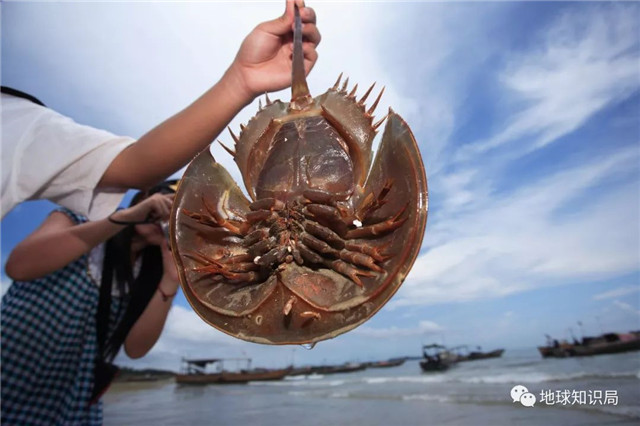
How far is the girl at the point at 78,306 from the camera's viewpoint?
1910 mm

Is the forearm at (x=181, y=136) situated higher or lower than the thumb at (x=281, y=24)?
lower

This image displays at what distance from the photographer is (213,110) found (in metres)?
1.65

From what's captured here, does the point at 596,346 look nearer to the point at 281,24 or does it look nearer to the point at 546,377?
the point at 546,377

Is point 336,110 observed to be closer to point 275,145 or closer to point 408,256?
point 275,145

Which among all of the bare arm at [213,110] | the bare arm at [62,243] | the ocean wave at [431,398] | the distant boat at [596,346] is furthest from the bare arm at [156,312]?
the distant boat at [596,346]

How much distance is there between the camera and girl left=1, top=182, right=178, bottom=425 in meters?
1.91

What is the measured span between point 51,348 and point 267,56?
80.1 inches

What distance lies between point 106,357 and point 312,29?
2.32 m

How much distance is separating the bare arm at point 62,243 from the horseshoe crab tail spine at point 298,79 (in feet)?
3.15

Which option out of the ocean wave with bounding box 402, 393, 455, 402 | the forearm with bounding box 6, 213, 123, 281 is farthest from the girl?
the ocean wave with bounding box 402, 393, 455, 402

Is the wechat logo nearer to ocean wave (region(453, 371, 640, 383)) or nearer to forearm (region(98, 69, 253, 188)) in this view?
forearm (region(98, 69, 253, 188))

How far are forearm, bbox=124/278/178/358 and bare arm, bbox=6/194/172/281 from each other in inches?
21.1

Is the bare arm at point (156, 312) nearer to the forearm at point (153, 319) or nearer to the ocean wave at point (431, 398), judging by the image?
the forearm at point (153, 319)

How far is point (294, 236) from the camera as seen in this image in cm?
111
